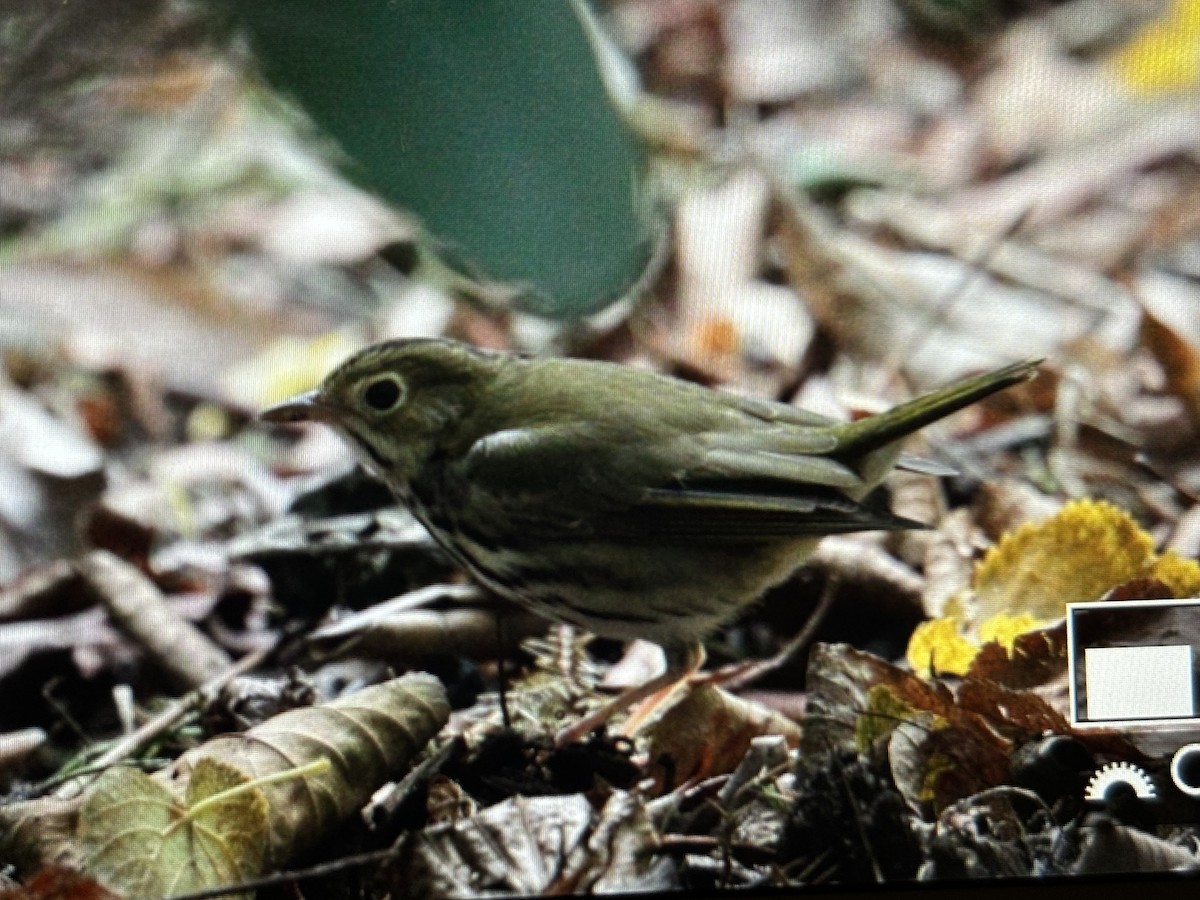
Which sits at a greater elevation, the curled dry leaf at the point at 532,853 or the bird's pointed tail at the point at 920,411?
the bird's pointed tail at the point at 920,411

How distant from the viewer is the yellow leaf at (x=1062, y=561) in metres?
1.75

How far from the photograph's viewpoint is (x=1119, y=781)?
5.53ft

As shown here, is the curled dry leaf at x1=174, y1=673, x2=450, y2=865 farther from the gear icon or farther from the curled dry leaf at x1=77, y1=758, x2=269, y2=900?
the gear icon

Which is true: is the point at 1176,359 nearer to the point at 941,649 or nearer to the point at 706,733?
the point at 941,649

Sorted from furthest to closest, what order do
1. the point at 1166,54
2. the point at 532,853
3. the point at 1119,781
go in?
the point at 1166,54
the point at 1119,781
the point at 532,853

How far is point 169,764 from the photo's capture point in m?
1.67

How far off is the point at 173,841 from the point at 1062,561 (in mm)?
983

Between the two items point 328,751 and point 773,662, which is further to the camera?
point 773,662
